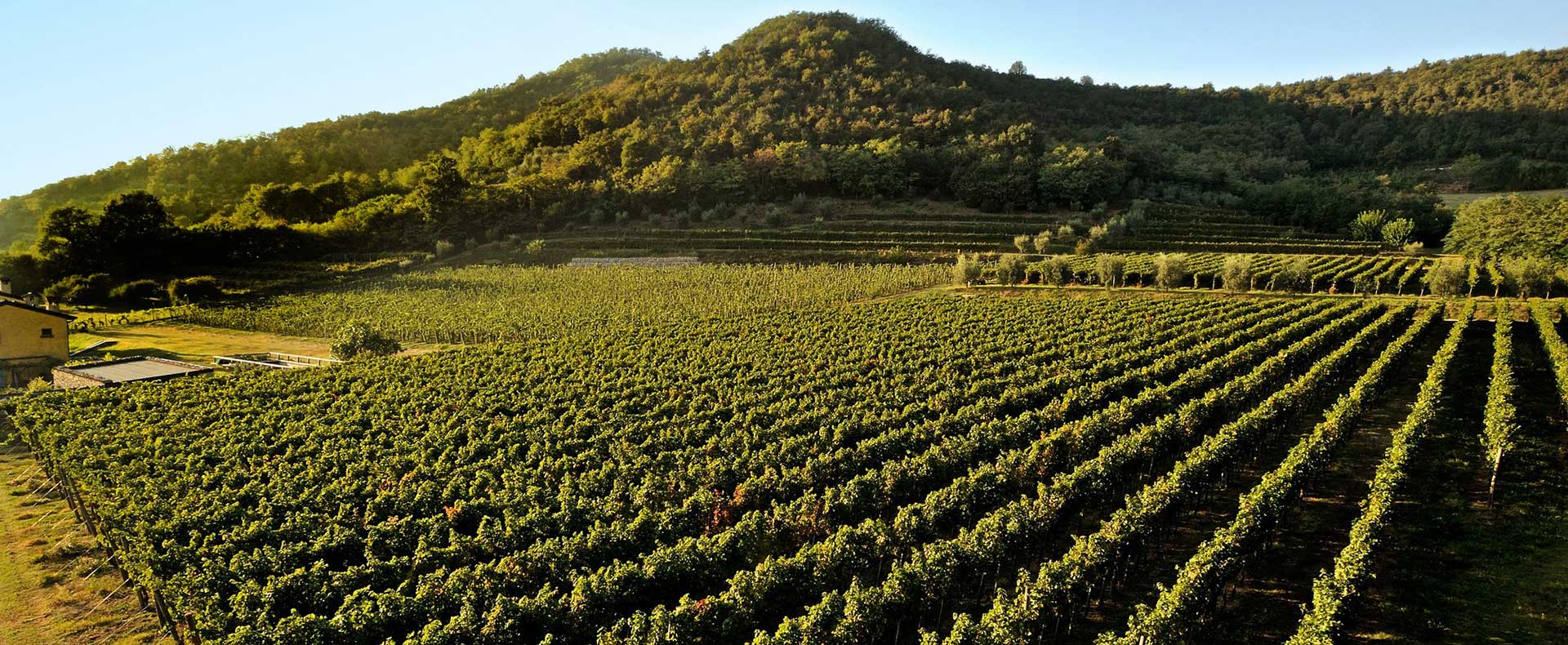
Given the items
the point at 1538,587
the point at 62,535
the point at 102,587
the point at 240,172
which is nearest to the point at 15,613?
the point at 102,587

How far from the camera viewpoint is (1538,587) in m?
16.8

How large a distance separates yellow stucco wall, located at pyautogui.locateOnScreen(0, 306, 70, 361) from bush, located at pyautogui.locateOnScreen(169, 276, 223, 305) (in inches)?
887

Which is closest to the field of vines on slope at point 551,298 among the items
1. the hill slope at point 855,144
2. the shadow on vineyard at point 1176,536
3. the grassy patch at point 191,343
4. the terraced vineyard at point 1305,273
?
the grassy patch at point 191,343

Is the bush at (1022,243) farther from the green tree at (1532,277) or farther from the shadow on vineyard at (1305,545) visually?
the shadow on vineyard at (1305,545)

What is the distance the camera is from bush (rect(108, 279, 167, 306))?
64.4 metres

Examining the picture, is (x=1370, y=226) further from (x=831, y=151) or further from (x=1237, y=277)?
(x=831, y=151)

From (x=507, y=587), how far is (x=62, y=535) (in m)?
15.8

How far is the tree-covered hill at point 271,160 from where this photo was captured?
10831cm

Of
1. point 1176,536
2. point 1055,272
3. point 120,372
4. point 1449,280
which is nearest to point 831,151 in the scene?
point 1055,272

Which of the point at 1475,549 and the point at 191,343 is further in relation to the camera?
the point at 191,343

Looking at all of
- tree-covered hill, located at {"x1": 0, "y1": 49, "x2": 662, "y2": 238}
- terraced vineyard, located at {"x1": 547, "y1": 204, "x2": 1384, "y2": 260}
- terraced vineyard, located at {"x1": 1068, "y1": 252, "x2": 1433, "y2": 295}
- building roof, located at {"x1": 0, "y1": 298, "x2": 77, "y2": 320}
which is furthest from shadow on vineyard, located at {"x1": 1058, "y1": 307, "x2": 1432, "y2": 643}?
tree-covered hill, located at {"x1": 0, "y1": 49, "x2": 662, "y2": 238}

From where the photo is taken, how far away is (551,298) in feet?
203

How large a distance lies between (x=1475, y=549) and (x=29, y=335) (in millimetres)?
63270

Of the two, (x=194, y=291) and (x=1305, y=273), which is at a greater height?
(x=194, y=291)
